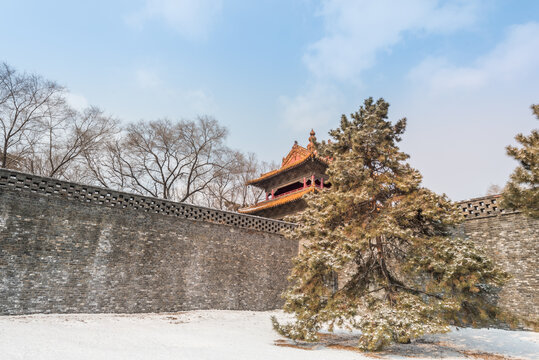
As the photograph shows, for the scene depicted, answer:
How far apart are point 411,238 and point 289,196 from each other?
31.7 ft

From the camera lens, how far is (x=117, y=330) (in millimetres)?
7074

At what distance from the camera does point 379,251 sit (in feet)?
25.7

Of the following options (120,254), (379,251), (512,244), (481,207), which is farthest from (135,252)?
(512,244)

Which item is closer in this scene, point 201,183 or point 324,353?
point 324,353

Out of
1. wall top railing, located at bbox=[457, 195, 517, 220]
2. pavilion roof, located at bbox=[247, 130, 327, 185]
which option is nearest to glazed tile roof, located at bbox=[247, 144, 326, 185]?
pavilion roof, located at bbox=[247, 130, 327, 185]

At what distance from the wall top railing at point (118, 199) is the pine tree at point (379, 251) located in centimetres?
329

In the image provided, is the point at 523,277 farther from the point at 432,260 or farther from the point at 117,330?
the point at 117,330

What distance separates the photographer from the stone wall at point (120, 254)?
26.0ft

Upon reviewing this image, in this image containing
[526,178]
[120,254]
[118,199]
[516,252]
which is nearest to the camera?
[526,178]

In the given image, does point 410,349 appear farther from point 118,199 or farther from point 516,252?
point 118,199

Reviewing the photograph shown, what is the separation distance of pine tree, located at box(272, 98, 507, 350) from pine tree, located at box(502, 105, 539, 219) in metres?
1.27

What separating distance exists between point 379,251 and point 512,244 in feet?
12.9

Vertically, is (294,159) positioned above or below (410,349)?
above

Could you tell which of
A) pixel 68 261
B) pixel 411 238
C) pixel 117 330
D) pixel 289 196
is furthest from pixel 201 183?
pixel 411 238
